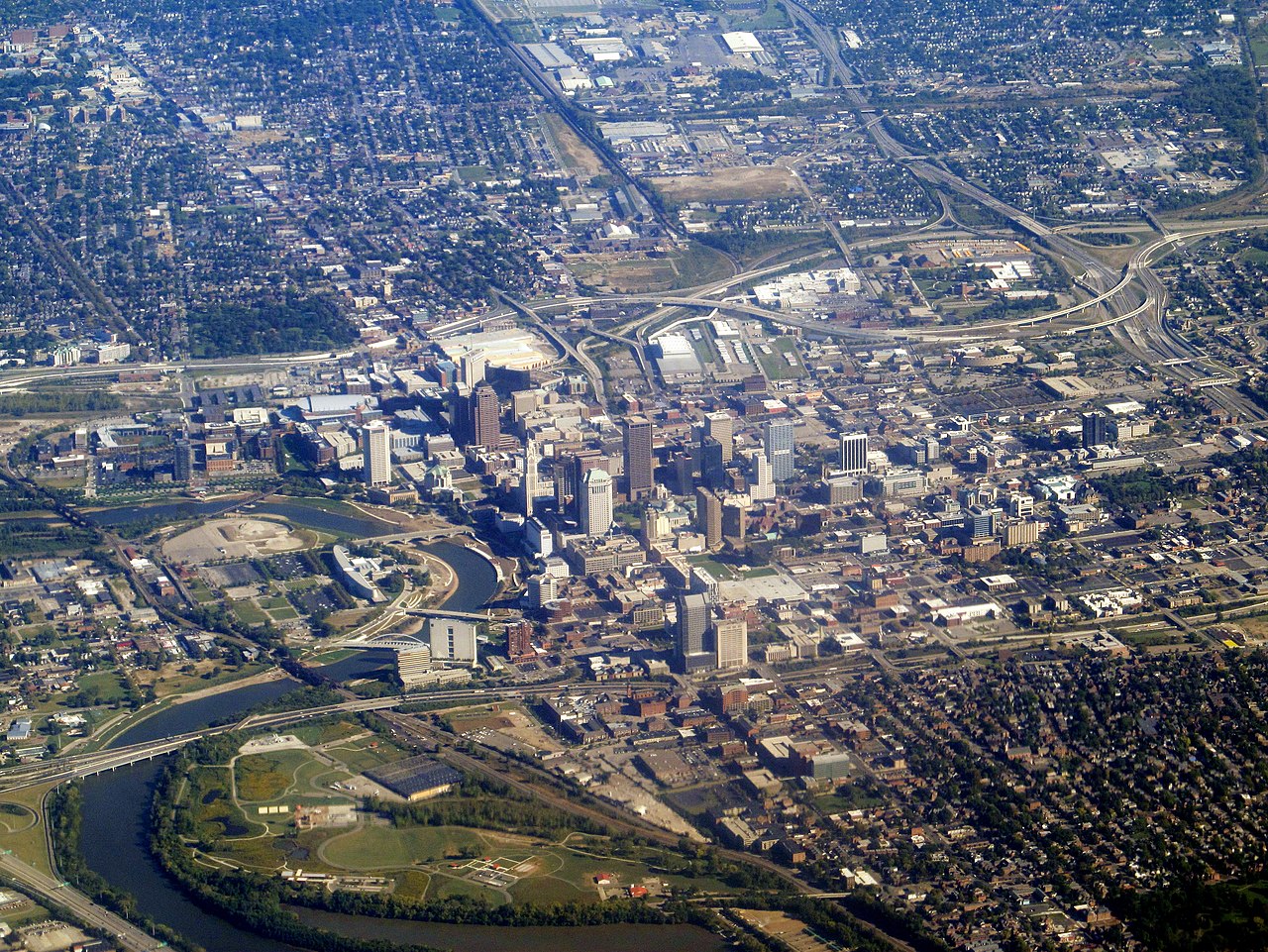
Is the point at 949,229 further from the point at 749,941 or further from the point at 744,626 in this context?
the point at 749,941

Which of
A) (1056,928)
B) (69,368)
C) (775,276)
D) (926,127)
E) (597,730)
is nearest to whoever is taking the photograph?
(1056,928)

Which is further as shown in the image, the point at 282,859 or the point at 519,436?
the point at 519,436

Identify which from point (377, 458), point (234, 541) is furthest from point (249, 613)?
point (377, 458)

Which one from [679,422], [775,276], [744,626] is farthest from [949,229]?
[744,626]

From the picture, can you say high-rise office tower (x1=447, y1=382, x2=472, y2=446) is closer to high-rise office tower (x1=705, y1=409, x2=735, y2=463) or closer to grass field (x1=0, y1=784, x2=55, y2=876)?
high-rise office tower (x1=705, y1=409, x2=735, y2=463)

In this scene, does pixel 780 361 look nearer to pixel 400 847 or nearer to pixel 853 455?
pixel 853 455

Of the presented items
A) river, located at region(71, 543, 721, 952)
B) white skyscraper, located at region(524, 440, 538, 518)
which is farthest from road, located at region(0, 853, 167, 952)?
white skyscraper, located at region(524, 440, 538, 518)

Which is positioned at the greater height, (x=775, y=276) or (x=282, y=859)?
(x=775, y=276)
